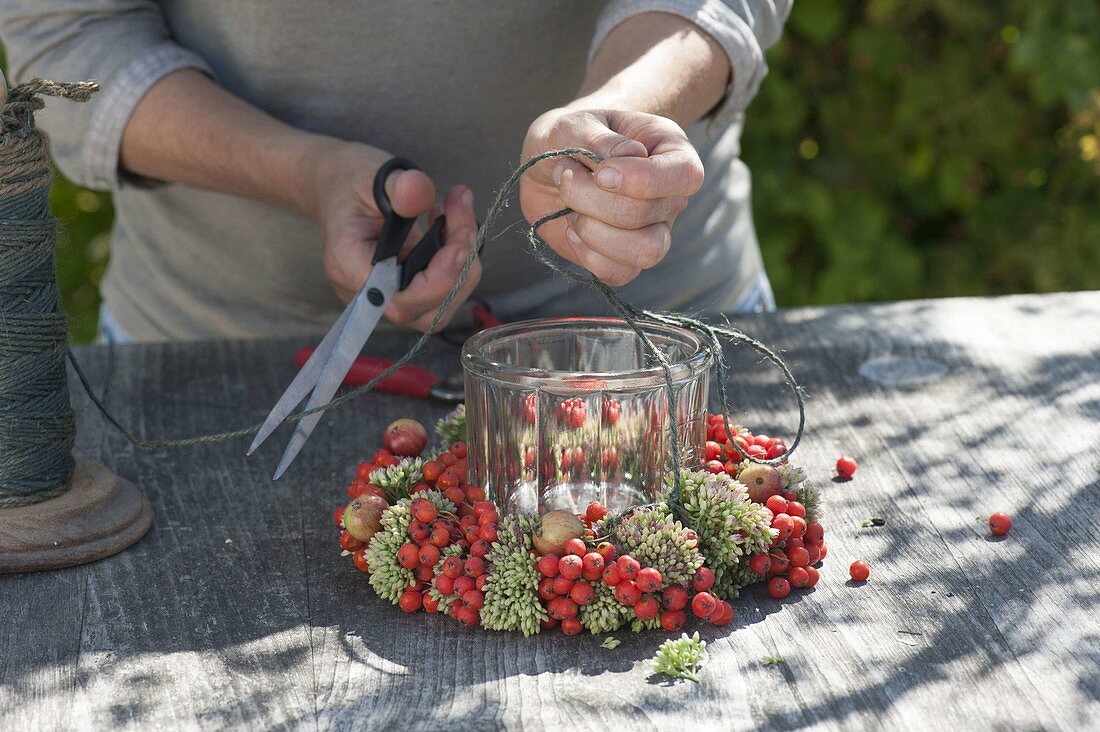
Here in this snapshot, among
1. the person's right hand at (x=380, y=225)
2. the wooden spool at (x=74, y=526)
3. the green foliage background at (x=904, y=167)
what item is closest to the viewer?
the wooden spool at (x=74, y=526)

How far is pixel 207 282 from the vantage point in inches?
71.7

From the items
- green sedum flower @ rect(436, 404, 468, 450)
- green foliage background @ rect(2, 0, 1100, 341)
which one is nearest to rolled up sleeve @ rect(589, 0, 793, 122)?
green sedum flower @ rect(436, 404, 468, 450)

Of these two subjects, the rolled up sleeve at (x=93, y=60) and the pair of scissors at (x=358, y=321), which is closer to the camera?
the pair of scissors at (x=358, y=321)

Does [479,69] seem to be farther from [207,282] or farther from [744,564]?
[744,564]

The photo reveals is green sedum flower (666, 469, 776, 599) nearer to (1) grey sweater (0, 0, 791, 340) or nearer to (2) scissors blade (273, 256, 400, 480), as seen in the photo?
(2) scissors blade (273, 256, 400, 480)

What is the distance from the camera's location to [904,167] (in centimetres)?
315

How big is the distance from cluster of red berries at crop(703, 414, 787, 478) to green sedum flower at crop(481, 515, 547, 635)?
0.25 metres

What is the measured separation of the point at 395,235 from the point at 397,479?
33 cm

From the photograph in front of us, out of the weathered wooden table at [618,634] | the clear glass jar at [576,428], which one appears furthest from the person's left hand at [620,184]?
the weathered wooden table at [618,634]

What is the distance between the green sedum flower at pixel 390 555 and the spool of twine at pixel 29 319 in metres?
0.33

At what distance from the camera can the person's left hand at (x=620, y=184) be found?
99 cm

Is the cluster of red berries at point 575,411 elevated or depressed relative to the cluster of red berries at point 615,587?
elevated

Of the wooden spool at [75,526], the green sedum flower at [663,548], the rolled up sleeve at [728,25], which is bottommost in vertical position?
the wooden spool at [75,526]

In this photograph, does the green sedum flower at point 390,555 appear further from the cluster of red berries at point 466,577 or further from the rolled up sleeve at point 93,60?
the rolled up sleeve at point 93,60
